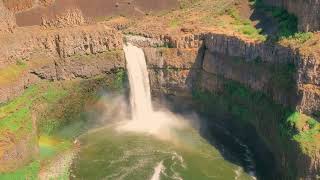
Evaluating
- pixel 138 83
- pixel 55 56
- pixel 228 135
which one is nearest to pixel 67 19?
pixel 55 56

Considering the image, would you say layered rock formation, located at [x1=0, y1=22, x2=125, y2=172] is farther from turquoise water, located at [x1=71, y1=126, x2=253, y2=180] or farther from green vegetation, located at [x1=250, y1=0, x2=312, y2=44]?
green vegetation, located at [x1=250, y1=0, x2=312, y2=44]

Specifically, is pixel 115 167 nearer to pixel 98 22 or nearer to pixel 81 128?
pixel 81 128

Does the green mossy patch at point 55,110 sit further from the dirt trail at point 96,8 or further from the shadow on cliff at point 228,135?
the dirt trail at point 96,8

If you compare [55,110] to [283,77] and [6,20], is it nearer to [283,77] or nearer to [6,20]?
[6,20]

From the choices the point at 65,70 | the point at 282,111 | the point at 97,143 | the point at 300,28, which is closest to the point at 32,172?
the point at 97,143

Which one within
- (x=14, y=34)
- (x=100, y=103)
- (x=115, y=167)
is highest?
(x=14, y=34)
